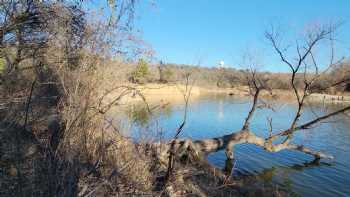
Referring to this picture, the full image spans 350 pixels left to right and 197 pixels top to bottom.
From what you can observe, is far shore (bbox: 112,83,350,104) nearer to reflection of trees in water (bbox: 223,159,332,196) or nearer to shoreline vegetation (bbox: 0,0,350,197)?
shoreline vegetation (bbox: 0,0,350,197)

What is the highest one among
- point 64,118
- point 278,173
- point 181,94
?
point 64,118

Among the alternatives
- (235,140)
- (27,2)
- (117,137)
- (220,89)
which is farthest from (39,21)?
(220,89)

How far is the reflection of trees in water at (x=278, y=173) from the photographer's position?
9.97 m

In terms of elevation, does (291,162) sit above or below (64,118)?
below

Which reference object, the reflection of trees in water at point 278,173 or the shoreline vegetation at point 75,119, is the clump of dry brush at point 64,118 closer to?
the shoreline vegetation at point 75,119

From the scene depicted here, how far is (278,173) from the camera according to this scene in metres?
11.4

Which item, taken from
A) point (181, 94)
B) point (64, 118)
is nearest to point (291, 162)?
point (64, 118)

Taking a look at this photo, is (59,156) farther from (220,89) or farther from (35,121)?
(220,89)

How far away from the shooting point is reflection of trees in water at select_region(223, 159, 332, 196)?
997 centimetres

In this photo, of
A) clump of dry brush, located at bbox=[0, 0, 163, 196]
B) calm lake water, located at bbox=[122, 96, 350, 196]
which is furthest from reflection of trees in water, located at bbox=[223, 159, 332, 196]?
clump of dry brush, located at bbox=[0, 0, 163, 196]

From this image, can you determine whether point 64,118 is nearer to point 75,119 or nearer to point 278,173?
point 75,119

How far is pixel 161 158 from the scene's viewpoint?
6.71m

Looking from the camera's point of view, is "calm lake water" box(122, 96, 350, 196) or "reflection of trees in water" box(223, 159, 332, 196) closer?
"calm lake water" box(122, 96, 350, 196)

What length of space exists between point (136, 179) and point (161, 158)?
5.94 feet
